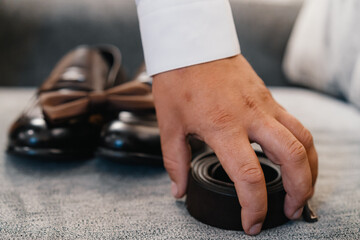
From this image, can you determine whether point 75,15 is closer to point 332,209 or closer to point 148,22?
point 148,22

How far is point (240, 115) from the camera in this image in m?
0.44

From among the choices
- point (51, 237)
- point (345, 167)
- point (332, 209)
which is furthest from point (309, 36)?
point (51, 237)

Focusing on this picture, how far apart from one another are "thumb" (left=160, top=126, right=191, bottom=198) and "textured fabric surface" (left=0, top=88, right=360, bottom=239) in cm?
5

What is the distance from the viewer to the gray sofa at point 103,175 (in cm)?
46

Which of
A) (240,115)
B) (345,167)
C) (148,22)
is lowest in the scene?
(345,167)

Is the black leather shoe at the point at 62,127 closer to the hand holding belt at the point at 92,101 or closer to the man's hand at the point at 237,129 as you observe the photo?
the hand holding belt at the point at 92,101

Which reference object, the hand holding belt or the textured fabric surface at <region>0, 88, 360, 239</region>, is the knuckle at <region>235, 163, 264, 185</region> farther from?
the hand holding belt

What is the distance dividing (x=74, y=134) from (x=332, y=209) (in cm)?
50

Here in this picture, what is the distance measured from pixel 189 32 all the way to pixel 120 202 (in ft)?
0.94

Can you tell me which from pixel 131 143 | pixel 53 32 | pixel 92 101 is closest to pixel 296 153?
pixel 131 143

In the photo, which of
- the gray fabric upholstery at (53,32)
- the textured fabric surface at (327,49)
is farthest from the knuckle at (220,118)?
the gray fabric upholstery at (53,32)

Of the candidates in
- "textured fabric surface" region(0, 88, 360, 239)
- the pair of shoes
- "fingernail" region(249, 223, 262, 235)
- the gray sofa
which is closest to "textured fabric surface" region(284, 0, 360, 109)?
the gray sofa

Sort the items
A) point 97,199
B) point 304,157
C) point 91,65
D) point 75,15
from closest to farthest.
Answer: point 304,157
point 97,199
point 91,65
point 75,15

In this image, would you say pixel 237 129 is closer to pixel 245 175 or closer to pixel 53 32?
pixel 245 175
